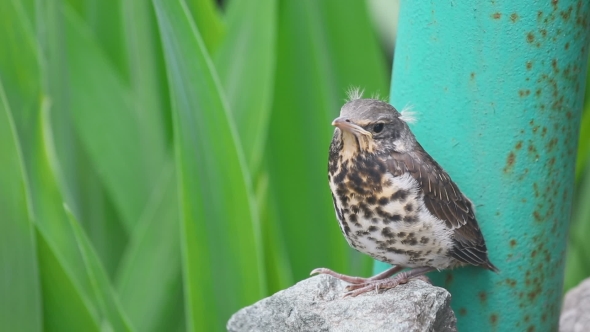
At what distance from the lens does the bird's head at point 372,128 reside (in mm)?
902

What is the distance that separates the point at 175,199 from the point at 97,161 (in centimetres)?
26

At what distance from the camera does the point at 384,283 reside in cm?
98

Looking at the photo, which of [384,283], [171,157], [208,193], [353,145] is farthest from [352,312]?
[171,157]

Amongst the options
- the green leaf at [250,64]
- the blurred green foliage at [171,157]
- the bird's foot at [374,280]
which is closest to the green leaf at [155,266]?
the blurred green foliage at [171,157]

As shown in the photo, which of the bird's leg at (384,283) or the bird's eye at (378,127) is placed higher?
the bird's eye at (378,127)

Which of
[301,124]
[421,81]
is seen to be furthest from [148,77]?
[421,81]

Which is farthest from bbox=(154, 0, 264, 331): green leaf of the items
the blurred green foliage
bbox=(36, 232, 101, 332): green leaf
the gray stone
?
the gray stone

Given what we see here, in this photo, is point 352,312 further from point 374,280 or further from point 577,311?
point 577,311

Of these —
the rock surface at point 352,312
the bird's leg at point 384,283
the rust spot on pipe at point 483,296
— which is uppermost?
the bird's leg at point 384,283

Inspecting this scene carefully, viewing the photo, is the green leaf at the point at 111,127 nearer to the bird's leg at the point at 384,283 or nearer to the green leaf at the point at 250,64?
the green leaf at the point at 250,64

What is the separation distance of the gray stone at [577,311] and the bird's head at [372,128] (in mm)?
501

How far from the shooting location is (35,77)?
4.35 ft

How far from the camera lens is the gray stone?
126 cm

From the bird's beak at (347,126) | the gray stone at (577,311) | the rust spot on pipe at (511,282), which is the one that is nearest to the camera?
the bird's beak at (347,126)
